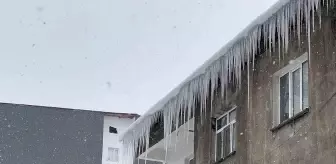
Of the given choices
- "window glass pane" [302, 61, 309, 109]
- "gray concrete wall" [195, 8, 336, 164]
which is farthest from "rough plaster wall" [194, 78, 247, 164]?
"window glass pane" [302, 61, 309, 109]

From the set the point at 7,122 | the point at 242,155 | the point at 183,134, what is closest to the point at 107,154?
the point at 7,122

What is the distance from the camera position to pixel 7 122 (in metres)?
47.9

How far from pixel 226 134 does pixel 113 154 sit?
3575cm

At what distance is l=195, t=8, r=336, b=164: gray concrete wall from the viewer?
32.3 ft

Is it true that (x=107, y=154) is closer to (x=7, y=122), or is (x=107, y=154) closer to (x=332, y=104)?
(x=7, y=122)

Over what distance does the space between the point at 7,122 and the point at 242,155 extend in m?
37.6

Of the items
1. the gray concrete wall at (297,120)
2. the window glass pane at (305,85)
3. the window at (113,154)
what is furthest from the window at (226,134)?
the window at (113,154)

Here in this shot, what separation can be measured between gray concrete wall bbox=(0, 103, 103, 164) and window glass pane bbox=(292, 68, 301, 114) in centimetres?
3776

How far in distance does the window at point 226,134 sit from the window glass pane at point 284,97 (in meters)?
1.50

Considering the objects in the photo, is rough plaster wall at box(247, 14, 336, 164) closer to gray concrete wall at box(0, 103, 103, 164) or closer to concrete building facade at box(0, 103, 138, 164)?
concrete building facade at box(0, 103, 138, 164)

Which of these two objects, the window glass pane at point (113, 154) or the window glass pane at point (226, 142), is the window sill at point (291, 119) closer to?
the window glass pane at point (226, 142)

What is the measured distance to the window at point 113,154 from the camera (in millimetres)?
48125

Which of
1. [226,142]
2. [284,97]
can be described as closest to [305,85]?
[284,97]

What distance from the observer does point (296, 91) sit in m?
11.0
